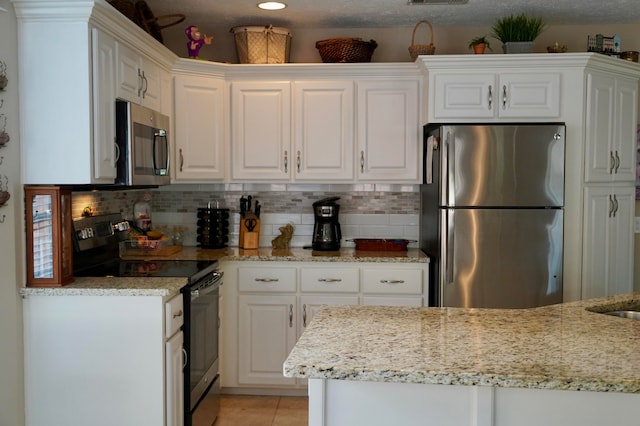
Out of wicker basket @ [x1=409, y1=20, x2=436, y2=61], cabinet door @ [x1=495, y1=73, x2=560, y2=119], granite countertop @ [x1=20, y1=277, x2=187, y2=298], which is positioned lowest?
granite countertop @ [x1=20, y1=277, x2=187, y2=298]

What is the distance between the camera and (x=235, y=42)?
443cm

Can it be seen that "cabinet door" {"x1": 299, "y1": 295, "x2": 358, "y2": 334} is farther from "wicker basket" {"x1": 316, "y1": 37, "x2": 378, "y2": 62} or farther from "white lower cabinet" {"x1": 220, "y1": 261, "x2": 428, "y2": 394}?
"wicker basket" {"x1": 316, "y1": 37, "x2": 378, "y2": 62}

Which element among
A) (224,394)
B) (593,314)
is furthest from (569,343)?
(224,394)

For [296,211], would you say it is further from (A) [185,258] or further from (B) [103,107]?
(B) [103,107]

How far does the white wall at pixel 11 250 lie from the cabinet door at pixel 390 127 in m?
2.16

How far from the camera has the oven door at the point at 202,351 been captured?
3162 millimetres

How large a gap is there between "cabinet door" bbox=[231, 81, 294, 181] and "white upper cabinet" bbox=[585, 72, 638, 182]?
1900 millimetres

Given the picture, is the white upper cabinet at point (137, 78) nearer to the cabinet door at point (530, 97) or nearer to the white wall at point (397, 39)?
the white wall at point (397, 39)

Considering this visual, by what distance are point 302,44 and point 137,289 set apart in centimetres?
244

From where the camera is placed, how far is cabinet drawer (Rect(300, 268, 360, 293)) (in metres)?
3.99

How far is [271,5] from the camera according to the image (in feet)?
12.8

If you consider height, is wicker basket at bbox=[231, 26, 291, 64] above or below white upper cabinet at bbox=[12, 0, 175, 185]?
above

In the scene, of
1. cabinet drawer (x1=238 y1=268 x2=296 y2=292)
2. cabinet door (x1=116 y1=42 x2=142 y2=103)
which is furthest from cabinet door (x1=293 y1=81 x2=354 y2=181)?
cabinet door (x1=116 y1=42 x2=142 y2=103)

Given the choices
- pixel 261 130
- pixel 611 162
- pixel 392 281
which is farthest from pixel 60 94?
pixel 611 162
